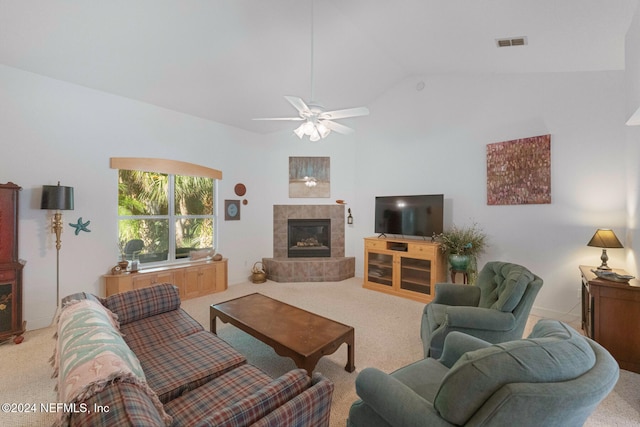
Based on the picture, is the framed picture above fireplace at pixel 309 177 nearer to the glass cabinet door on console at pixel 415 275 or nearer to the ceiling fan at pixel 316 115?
the glass cabinet door on console at pixel 415 275

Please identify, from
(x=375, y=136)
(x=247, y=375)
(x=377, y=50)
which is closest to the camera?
(x=247, y=375)

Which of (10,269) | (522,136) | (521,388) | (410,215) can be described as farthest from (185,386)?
(522,136)

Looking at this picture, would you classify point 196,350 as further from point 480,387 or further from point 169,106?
point 169,106

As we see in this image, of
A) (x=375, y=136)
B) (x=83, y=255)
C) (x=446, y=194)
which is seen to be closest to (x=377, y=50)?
(x=375, y=136)

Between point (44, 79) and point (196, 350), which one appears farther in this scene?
point (44, 79)

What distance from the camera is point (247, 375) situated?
1643mm

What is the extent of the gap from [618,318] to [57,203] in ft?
19.3

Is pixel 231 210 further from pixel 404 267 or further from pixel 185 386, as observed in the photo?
pixel 185 386

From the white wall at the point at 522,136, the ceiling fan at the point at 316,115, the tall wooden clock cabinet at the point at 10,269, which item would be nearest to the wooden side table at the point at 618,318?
the white wall at the point at 522,136

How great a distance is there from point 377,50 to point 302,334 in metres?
3.93

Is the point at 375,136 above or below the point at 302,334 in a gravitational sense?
above

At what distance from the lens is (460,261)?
387cm

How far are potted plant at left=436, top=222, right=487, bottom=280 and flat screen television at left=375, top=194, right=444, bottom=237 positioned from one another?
25cm

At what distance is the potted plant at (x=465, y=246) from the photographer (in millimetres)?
3889
